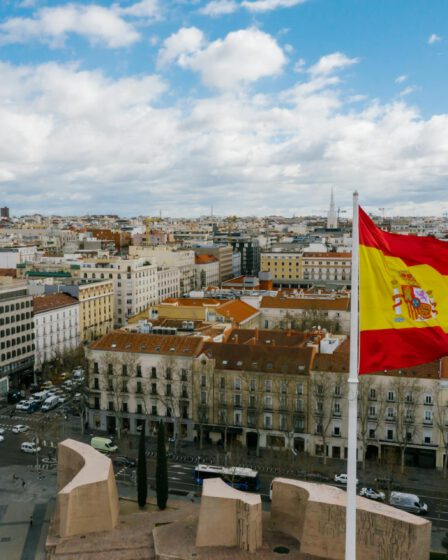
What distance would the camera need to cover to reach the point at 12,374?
85750 millimetres

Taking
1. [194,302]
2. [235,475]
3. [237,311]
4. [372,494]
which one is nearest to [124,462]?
[235,475]

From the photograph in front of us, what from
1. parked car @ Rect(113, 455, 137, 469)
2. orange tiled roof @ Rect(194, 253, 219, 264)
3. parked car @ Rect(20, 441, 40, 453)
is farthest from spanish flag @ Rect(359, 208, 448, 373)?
orange tiled roof @ Rect(194, 253, 219, 264)

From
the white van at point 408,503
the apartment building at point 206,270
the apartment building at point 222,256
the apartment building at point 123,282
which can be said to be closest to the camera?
the white van at point 408,503

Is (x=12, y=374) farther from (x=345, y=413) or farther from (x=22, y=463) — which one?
(x=345, y=413)

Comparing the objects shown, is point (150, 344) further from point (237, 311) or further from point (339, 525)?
point (339, 525)

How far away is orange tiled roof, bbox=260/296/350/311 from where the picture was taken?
105 m

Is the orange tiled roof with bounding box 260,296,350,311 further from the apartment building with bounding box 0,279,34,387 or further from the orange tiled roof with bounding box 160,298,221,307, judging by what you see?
the apartment building with bounding box 0,279,34,387

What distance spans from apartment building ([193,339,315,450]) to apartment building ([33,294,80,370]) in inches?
1427

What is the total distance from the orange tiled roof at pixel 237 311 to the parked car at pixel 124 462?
110 feet

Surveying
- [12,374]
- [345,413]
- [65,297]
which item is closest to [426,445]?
[345,413]

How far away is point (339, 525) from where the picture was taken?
34.6 meters

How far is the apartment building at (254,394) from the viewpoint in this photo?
204 feet

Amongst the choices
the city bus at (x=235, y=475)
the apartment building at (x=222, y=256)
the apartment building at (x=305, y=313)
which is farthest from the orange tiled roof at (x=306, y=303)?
the apartment building at (x=222, y=256)

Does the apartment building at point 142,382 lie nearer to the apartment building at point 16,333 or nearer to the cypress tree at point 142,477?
the cypress tree at point 142,477
